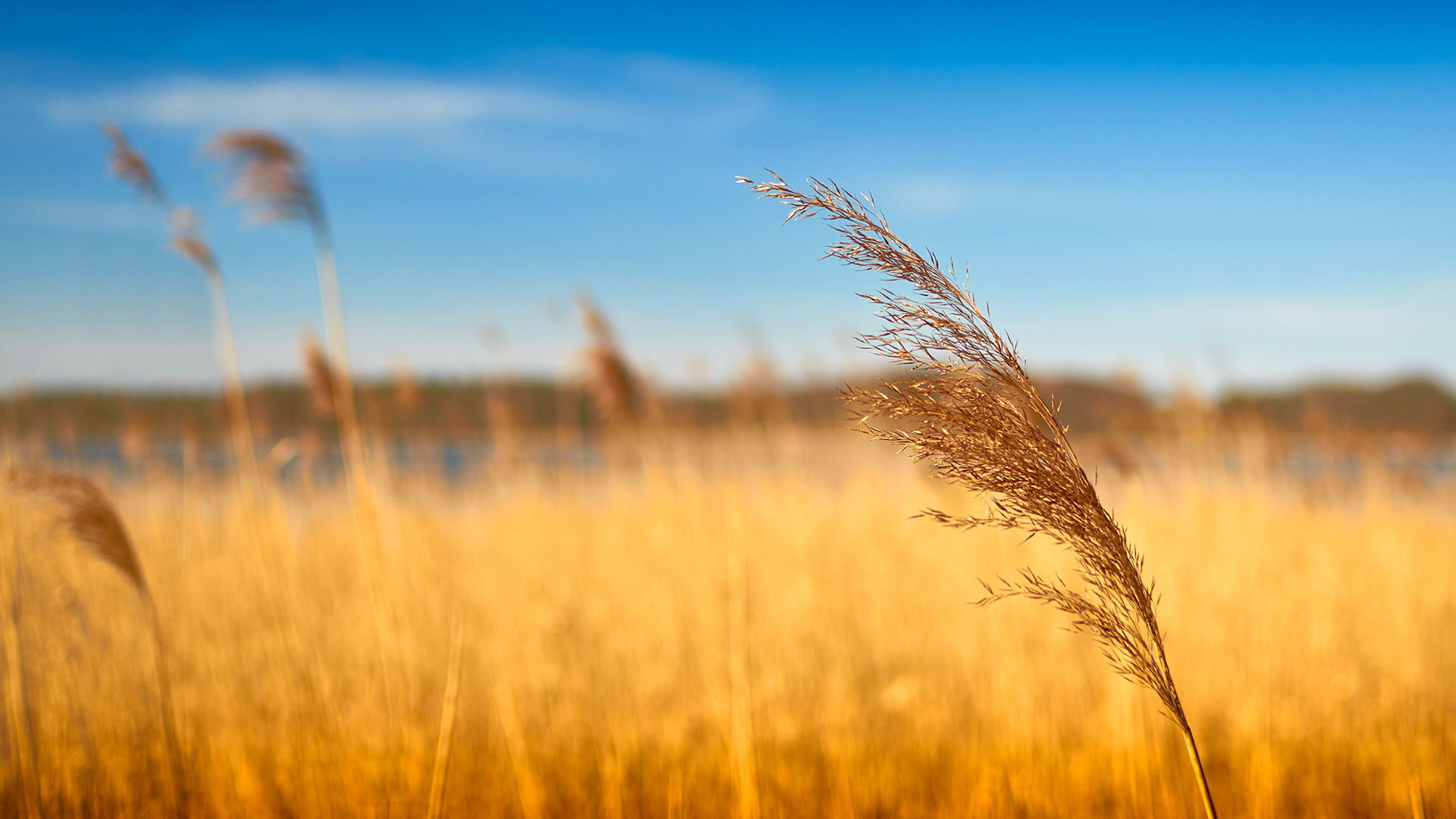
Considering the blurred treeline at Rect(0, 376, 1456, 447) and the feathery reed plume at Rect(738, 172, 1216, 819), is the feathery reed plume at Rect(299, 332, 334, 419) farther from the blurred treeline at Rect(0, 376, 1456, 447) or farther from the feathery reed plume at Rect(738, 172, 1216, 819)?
the feathery reed plume at Rect(738, 172, 1216, 819)

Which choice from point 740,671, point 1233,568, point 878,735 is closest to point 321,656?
point 740,671

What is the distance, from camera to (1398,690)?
5.34m

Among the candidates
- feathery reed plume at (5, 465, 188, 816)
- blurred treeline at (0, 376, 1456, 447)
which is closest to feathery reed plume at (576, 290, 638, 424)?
blurred treeline at (0, 376, 1456, 447)

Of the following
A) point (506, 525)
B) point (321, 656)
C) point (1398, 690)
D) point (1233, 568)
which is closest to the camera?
point (321, 656)

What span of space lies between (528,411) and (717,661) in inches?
282

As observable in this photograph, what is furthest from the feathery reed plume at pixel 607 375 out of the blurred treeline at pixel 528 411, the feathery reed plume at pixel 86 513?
the feathery reed plume at pixel 86 513

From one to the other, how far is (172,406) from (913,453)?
6.95 m

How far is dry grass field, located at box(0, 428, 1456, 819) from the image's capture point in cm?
353

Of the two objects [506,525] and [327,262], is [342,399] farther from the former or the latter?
→ [506,525]

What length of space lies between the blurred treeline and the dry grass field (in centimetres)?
49

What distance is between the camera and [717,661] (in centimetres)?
464

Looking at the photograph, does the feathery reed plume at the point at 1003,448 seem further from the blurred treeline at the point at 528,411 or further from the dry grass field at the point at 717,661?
the dry grass field at the point at 717,661

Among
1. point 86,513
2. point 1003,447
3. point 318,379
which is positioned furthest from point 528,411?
Result: point 1003,447

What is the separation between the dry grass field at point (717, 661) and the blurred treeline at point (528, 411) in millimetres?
490
